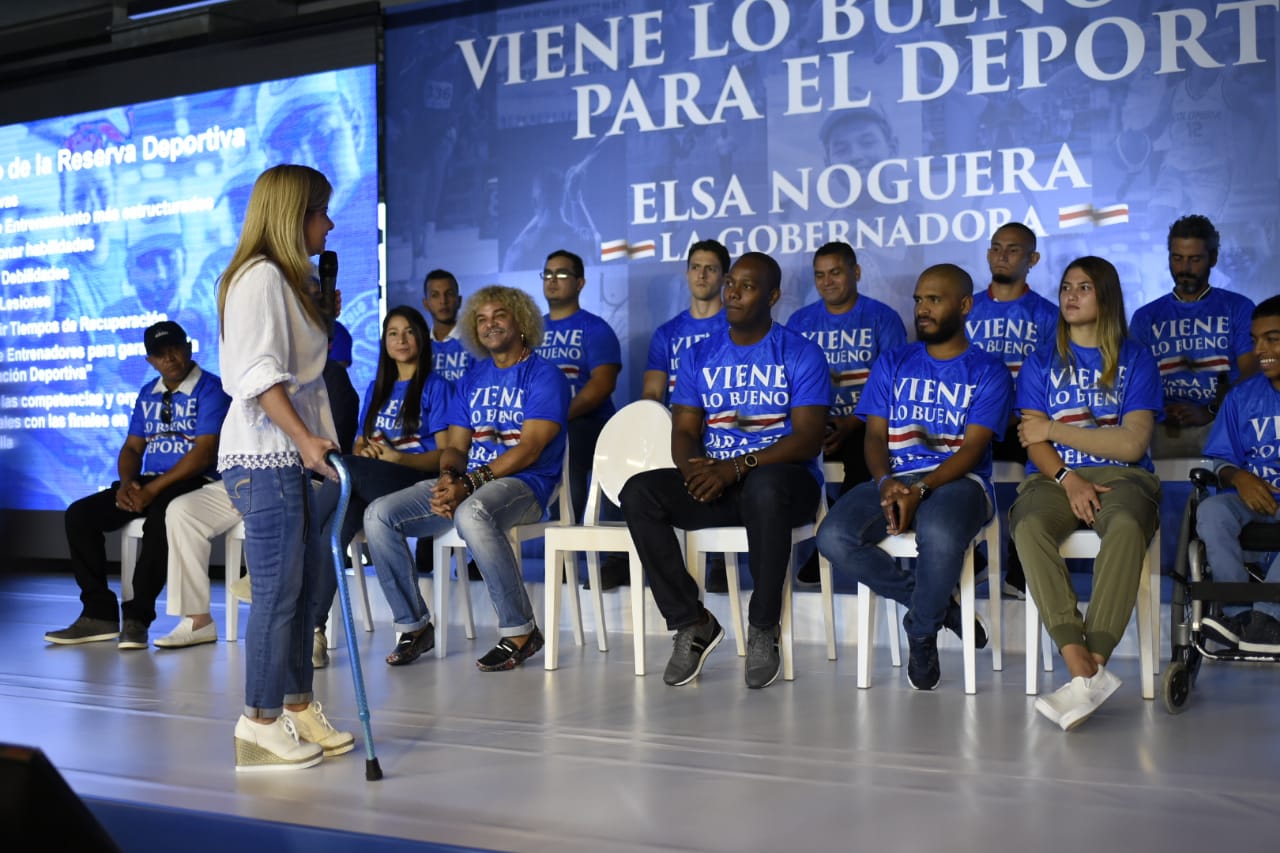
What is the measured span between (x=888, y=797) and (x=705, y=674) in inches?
60.6

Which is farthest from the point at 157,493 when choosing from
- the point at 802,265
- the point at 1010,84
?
the point at 1010,84

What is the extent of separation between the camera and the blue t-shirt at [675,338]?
540cm

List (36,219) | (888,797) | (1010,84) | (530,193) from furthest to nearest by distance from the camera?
(36,219) < (530,193) < (1010,84) < (888,797)

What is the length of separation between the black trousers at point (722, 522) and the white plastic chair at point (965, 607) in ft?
0.87

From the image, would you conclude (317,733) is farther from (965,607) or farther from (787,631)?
(965,607)

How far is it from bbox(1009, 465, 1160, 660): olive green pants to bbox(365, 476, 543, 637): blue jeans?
5.30 feet

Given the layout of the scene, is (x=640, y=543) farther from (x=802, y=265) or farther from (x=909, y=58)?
(x=909, y=58)

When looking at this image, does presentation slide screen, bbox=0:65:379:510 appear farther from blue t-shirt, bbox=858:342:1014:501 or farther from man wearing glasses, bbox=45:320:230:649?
blue t-shirt, bbox=858:342:1014:501

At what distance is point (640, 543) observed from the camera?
414 cm

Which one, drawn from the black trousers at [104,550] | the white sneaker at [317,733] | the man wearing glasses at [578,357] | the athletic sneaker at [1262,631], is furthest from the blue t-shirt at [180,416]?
the athletic sneaker at [1262,631]

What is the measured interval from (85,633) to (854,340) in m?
3.16

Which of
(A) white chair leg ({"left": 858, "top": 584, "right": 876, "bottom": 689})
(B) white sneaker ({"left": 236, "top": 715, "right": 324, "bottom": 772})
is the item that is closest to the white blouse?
(B) white sneaker ({"left": 236, "top": 715, "right": 324, "bottom": 772})

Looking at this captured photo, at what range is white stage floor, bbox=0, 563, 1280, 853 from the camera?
2479 millimetres

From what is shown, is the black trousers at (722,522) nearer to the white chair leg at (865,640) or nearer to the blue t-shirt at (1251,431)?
the white chair leg at (865,640)
